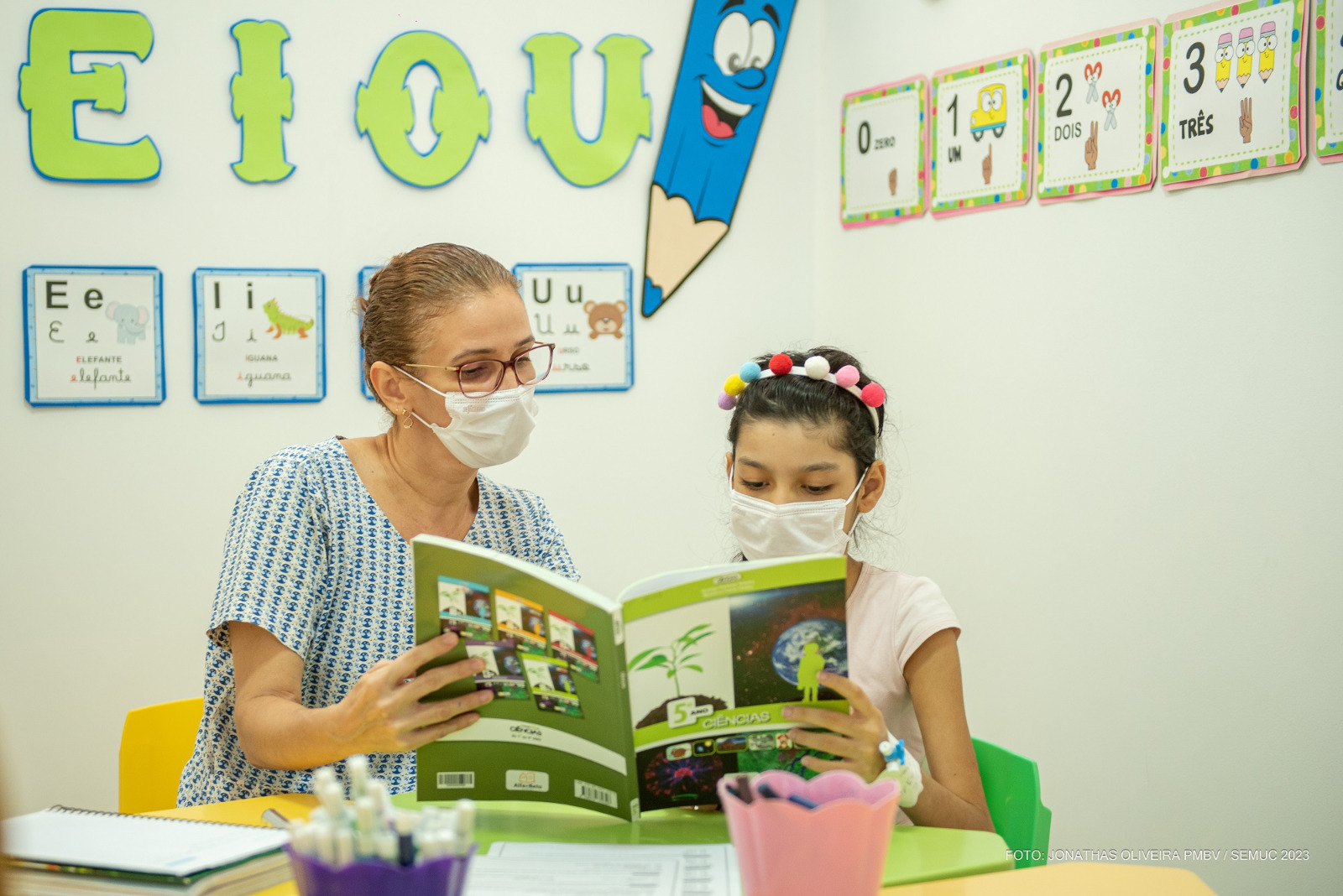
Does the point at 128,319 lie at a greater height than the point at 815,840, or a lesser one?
greater

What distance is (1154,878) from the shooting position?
3.50 feet

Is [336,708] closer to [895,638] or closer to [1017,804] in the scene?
[895,638]

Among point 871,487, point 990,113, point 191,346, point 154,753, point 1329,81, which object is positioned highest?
point 990,113

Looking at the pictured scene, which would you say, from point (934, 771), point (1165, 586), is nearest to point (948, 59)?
point (1165, 586)

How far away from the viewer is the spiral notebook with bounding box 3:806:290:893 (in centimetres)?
93

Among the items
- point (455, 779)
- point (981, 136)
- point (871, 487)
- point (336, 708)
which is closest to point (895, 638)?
point (871, 487)

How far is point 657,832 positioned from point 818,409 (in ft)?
2.26

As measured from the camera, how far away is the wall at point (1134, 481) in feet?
6.75

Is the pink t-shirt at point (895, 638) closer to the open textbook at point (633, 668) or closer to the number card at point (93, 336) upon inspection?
the open textbook at point (633, 668)

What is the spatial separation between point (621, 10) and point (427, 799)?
2360 millimetres

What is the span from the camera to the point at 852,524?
165 centimetres

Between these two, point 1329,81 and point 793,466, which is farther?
point 1329,81

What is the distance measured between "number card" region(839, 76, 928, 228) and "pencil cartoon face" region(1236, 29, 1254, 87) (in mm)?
838

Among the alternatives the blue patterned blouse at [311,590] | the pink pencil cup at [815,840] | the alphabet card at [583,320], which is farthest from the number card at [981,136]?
the pink pencil cup at [815,840]
